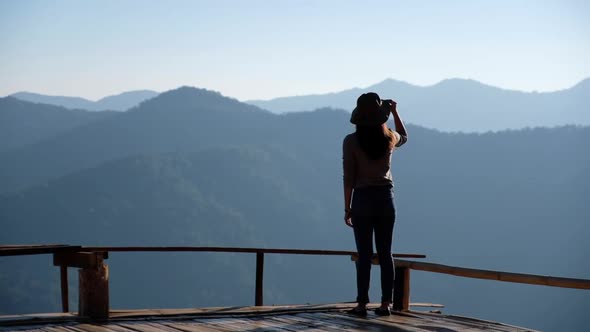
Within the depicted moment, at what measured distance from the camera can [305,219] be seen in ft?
517

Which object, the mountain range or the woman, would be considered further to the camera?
the mountain range

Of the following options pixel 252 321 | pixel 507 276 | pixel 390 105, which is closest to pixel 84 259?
pixel 252 321

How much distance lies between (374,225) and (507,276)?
4.05ft

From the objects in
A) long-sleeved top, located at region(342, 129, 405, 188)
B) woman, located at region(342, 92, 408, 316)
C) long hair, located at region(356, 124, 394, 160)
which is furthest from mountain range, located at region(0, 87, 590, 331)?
long hair, located at region(356, 124, 394, 160)

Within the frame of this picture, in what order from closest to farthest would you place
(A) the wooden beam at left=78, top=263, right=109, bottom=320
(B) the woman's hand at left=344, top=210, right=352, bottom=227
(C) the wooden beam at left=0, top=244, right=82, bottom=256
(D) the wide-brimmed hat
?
1. (C) the wooden beam at left=0, top=244, right=82, bottom=256
2. (A) the wooden beam at left=78, top=263, right=109, bottom=320
3. (D) the wide-brimmed hat
4. (B) the woman's hand at left=344, top=210, right=352, bottom=227

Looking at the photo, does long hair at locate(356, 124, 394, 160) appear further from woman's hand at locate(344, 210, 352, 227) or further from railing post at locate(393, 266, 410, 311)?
railing post at locate(393, 266, 410, 311)

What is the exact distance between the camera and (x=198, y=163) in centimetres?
17988

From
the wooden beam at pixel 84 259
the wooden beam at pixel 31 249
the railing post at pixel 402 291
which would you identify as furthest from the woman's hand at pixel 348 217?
the wooden beam at pixel 31 249

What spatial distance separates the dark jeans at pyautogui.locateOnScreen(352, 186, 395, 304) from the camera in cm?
577

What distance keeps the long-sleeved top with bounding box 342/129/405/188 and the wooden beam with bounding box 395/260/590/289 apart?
3.43 ft

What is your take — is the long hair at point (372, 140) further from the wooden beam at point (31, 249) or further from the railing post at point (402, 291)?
the wooden beam at point (31, 249)

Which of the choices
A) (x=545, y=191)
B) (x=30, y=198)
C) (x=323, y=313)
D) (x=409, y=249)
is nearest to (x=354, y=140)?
(x=323, y=313)

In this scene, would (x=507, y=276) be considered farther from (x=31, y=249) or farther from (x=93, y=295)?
(x=31, y=249)

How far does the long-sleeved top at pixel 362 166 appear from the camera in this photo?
5754 mm
